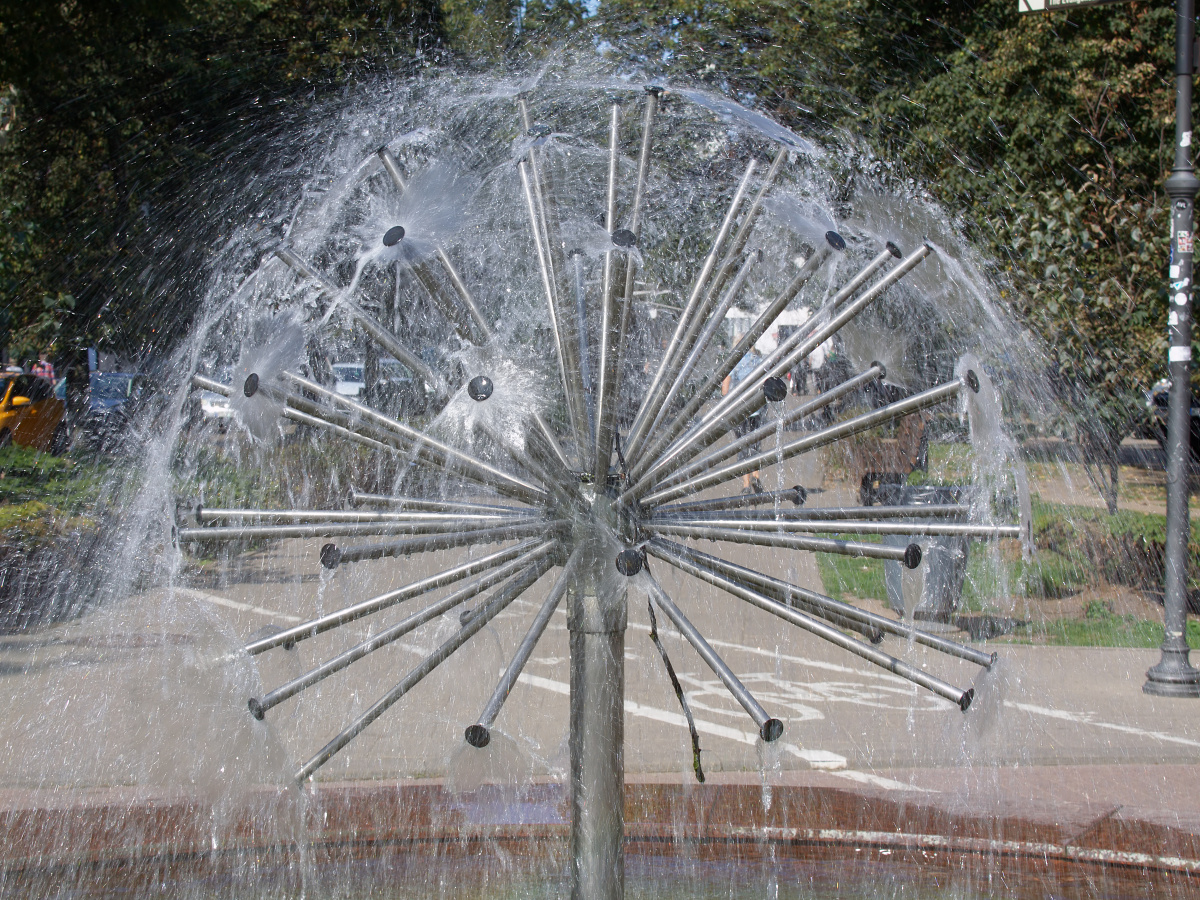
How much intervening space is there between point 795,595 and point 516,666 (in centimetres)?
71

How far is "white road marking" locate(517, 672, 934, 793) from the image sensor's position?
632 centimetres

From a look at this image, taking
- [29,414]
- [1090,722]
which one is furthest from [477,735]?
[29,414]

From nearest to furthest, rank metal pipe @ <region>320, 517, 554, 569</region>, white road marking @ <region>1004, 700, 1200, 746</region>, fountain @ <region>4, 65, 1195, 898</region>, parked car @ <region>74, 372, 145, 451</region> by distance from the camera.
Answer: fountain @ <region>4, 65, 1195, 898</region> < metal pipe @ <region>320, 517, 554, 569</region> < white road marking @ <region>1004, 700, 1200, 746</region> < parked car @ <region>74, 372, 145, 451</region>

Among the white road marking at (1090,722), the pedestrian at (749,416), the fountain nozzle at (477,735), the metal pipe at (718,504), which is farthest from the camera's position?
the white road marking at (1090,722)

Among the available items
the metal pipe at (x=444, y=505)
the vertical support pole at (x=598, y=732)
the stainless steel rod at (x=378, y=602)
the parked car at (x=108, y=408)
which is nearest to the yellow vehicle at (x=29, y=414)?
the parked car at (x=108, y=408)

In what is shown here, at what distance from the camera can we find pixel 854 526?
2.95 metres

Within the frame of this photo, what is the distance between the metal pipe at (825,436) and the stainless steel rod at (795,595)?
14 cm

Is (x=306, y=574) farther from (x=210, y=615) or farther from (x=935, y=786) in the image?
(x=210, y=615)

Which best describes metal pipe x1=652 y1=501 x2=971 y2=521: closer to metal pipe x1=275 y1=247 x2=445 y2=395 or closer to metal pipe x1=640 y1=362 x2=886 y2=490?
metal pipe x1=640 y1=362 x2=886 y2=490

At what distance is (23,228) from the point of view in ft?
43.6

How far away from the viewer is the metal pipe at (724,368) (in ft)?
10.3

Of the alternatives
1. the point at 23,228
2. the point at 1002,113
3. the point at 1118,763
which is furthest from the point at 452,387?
the point at 1002,113

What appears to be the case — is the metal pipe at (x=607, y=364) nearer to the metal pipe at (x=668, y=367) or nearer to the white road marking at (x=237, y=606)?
the metal pipe at (x=668, y=367)

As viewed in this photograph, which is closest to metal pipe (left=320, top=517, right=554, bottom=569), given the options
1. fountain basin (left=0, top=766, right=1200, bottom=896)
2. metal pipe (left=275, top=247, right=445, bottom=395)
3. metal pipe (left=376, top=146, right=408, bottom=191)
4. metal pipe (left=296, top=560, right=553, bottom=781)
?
metal pipe (left=296, top=560, right=553, bottom=781)
